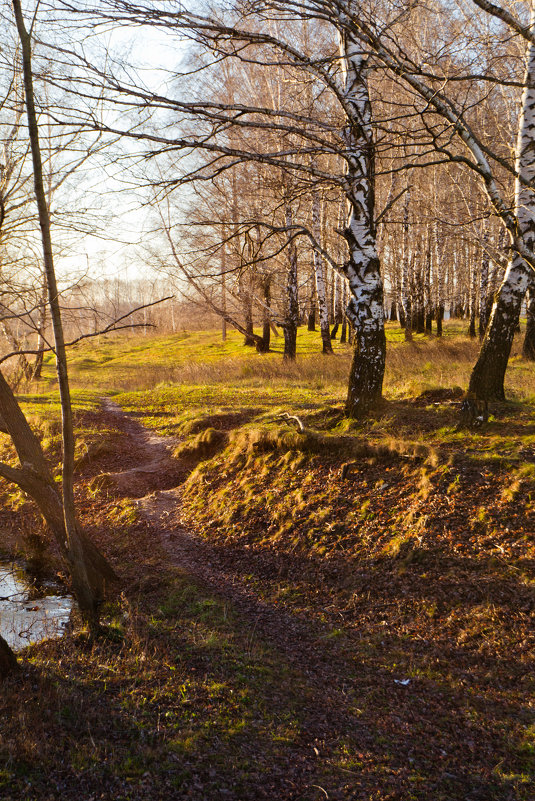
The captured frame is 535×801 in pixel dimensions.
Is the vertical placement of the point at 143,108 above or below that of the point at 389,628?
above

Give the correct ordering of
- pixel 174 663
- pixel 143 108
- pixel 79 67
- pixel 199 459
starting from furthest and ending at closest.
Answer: pixel 199 459 < pixel 143 108 < pixel 79 67 < pixel 174 663

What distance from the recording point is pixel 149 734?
11.0 ft

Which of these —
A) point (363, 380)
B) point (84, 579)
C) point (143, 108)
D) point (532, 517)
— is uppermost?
point (143, 108)

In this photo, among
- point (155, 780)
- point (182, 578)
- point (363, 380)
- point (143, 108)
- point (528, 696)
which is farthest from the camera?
point (363, 380)

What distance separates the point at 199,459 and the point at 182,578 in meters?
3.90

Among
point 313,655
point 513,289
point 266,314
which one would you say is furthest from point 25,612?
point 266,314

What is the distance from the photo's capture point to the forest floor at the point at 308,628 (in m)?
3.12

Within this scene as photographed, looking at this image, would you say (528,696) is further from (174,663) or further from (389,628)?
(174,663)

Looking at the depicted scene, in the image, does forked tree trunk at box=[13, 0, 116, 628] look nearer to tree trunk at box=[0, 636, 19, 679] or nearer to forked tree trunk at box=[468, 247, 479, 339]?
tree trunk at box=[0, 636, 19, 679]

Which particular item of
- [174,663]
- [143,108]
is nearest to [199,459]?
[174,663]

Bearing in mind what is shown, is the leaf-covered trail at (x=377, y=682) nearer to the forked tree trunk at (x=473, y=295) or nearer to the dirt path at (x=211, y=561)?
the dirt path at (x=211, y=561)

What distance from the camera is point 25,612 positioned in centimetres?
617

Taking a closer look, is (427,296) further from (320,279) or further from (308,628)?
(308,628)

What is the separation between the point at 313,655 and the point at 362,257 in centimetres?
553
